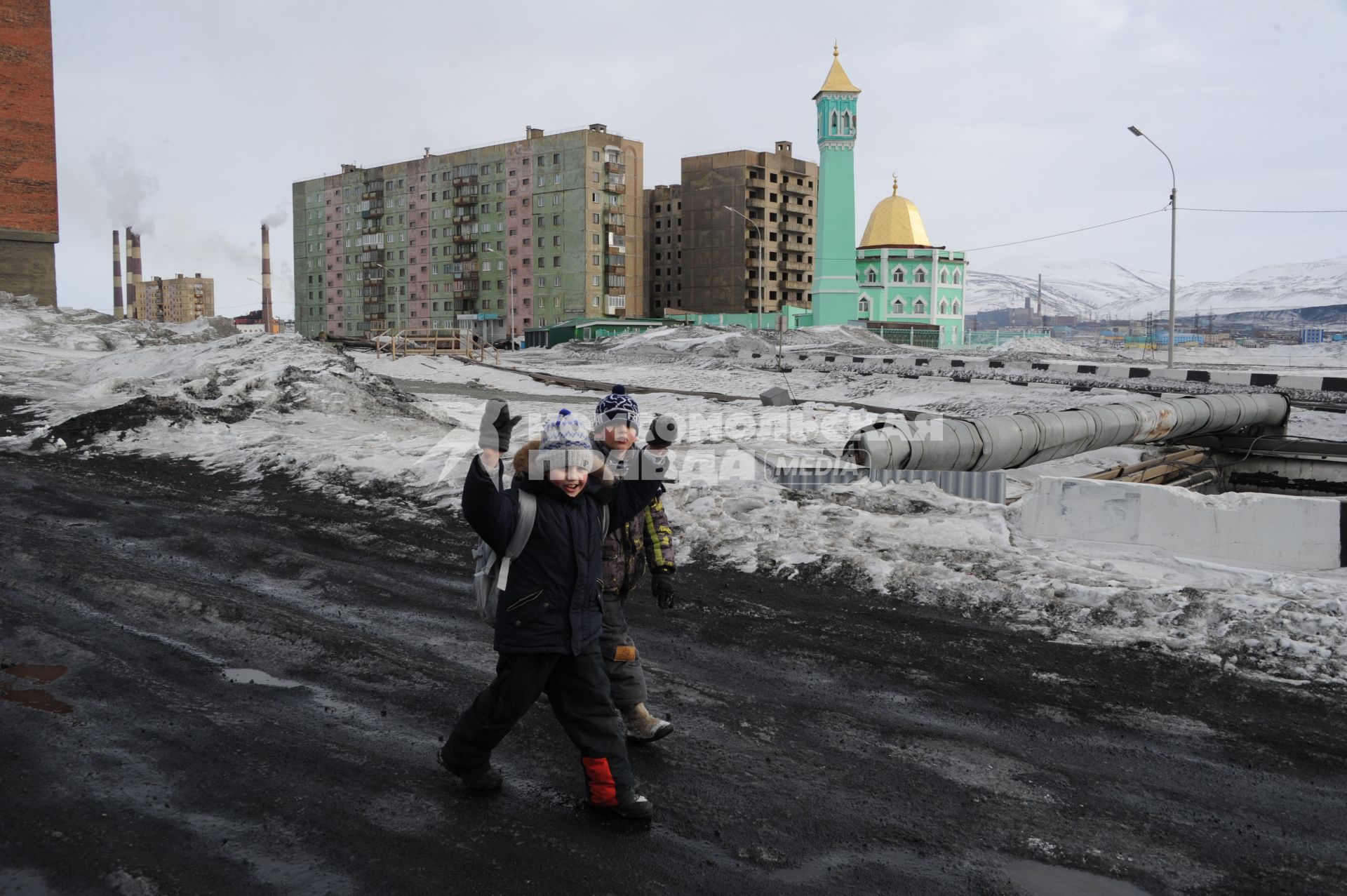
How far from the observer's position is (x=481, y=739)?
4.09m

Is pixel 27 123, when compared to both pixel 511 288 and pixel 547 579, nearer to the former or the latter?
pixel 511 288

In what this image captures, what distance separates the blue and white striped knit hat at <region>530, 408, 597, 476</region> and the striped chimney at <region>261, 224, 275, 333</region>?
2514 inches

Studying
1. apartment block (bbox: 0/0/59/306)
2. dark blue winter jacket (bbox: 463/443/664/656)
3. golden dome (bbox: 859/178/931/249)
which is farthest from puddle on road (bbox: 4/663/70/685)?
golden dome (bbox: 859/178/931/249)

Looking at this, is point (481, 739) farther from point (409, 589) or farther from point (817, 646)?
point (409, 589)

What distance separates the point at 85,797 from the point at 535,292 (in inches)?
3744

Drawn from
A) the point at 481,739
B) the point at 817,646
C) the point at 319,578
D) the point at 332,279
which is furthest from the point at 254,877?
the point at 332,279

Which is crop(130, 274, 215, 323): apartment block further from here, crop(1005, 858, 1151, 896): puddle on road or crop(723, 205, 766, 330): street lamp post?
crop(1005, 858, 1151, 896): puddle on road

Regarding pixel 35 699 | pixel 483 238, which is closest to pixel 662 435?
pixel 35 699

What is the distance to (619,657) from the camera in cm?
478

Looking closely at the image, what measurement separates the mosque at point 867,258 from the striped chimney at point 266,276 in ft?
127

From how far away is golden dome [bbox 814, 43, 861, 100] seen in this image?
233 ft

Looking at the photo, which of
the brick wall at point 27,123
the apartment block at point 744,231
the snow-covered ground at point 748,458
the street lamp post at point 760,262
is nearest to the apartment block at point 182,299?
the apartment block at point 744,231

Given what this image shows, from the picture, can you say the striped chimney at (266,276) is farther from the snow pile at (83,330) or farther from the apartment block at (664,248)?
the apartment block at (664,248)

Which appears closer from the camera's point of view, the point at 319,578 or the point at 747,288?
the point at 319,578
